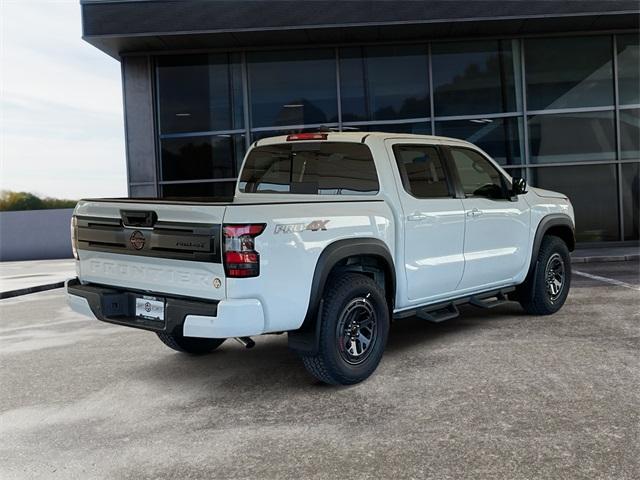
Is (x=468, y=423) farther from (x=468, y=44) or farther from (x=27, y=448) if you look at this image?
(x=468, y=44)

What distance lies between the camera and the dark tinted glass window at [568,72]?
14.0 metres

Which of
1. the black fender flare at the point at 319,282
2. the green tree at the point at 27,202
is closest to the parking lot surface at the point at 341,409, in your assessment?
the black fender flare at the point at 319,282

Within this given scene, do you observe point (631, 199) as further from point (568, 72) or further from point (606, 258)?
point (568, 72)

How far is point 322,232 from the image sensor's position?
14.2 feet

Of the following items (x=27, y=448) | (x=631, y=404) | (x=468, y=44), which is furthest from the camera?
(x=468, y=44)

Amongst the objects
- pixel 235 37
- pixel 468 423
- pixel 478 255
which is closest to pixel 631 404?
pixel 468 423

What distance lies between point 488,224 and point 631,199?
9832 mm

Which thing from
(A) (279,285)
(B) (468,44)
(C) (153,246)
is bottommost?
(A) (279,285)

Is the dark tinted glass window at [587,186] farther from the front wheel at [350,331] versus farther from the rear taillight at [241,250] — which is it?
the rear taillight at [241,250]

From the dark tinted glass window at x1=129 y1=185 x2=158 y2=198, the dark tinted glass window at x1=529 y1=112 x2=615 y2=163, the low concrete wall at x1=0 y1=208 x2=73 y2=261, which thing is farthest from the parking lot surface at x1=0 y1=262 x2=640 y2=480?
the low concrete wall at x1=0 y1=208 x2=73 y2=261

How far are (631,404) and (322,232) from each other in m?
2.26

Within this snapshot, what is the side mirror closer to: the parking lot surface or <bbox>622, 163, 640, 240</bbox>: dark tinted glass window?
the parking lot surface

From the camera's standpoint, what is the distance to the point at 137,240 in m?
4.45

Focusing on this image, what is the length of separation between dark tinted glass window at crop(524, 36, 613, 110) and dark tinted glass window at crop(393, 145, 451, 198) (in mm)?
9388
